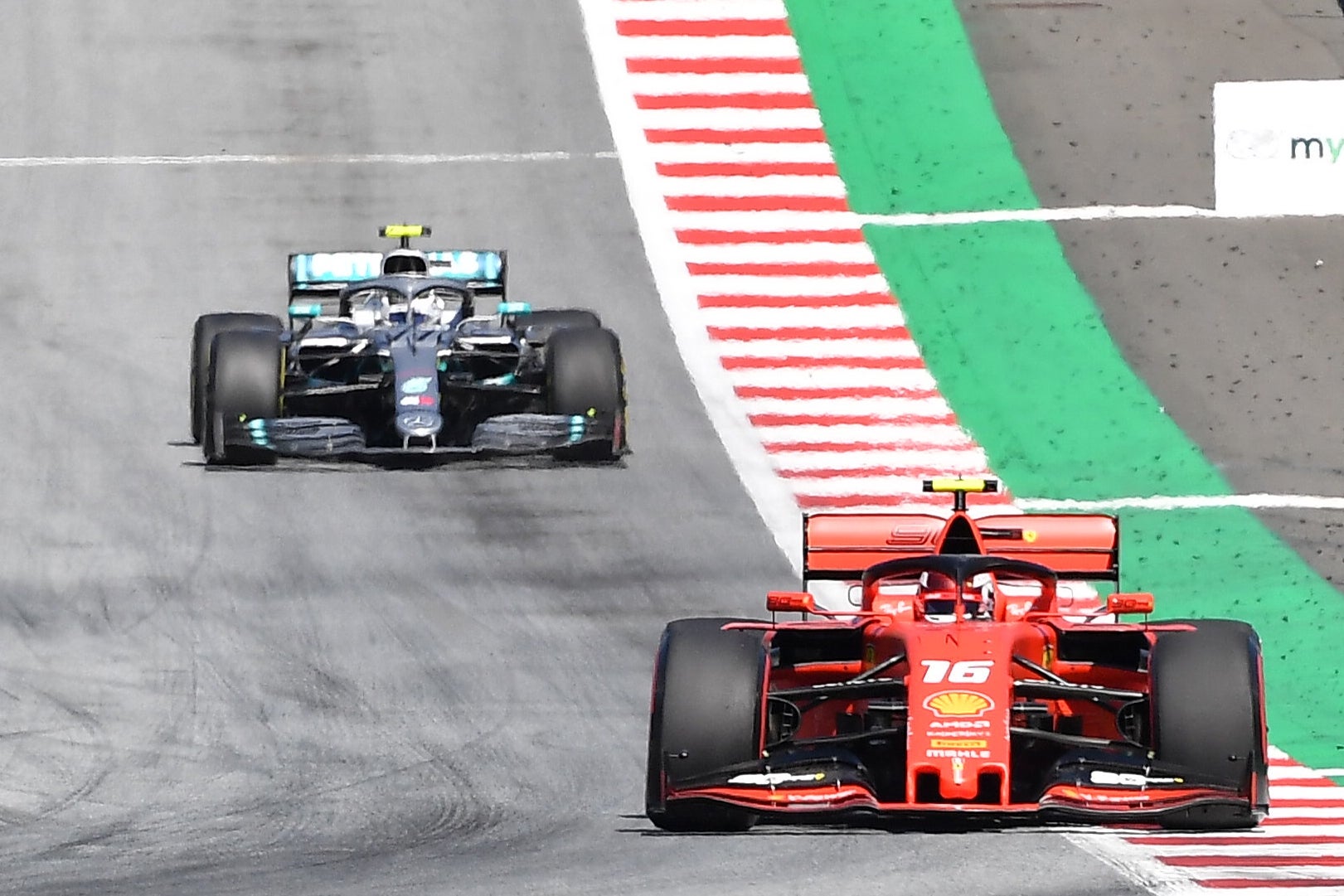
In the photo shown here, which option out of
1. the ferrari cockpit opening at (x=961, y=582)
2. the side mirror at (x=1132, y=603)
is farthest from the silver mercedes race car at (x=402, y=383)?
the side mirror at (x=1132, y=603)

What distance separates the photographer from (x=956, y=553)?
1349 cm

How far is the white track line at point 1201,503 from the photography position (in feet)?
65.1

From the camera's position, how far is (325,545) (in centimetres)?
1895

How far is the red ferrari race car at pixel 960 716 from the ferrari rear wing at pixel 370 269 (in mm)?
8456

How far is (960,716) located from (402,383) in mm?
8494

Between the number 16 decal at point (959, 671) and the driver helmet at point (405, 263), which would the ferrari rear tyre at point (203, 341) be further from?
the number 16 decal at point (959, 671)

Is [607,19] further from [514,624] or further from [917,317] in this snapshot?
[514,624]

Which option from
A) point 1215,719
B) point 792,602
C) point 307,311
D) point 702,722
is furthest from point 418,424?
point 1215,719

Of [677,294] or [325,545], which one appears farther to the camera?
[677,294]

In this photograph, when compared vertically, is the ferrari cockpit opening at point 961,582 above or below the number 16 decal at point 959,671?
above

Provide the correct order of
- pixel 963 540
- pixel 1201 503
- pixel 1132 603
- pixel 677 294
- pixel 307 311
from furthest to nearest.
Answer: pixel 677 294, pixel 307 311, pixel 1201 503, pixel 963 540, pixel 1132 603

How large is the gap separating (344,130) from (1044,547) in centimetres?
1399

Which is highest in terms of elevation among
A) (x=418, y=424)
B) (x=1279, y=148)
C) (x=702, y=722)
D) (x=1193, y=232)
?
(x=1279, y=148)

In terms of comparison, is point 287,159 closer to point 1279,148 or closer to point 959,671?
point 1279,148
